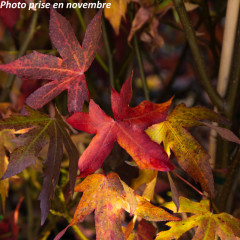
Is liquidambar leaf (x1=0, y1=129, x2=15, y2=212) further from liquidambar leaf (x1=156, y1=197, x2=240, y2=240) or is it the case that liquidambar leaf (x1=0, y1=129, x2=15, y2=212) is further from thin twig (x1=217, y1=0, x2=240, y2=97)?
thin twig (x1=217, y1=0, x2=240, y2=97)

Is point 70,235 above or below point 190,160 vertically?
below

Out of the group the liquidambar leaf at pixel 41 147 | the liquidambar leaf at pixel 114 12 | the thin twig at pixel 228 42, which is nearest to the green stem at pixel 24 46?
the liquidambar leaf at pixel 114 12

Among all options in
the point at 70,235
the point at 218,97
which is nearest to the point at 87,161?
the point at 218,97

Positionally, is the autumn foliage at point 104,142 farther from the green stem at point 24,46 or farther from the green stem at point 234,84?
the green stem at point 24,46

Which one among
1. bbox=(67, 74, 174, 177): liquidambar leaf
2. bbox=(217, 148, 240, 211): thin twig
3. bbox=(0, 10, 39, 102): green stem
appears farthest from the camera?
bbox=(0, 10, 39, 102): green stem

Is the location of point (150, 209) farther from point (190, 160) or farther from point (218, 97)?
point (218, 97)

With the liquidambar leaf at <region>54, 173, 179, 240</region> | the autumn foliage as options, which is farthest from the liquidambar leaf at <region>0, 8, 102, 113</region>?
the liquidambar leaf at <region>54, 173, 179, 240</region>
